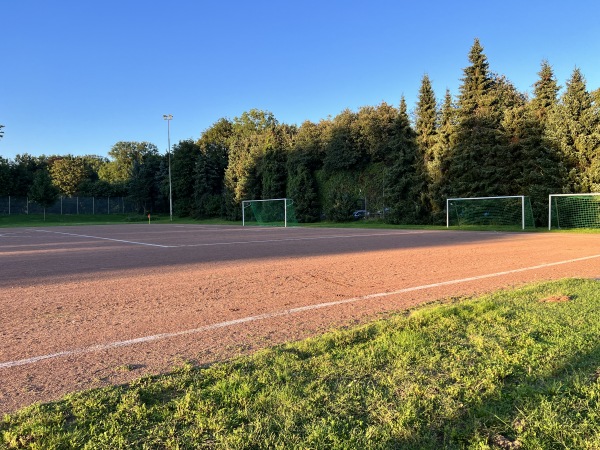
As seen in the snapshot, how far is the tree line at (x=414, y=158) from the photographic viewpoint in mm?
27125

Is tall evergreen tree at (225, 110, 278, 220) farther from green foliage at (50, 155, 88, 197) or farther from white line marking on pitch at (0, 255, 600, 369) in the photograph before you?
white line marking on pitch at (0, 255, 600, 369)

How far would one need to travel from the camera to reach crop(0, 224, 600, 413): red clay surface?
3.94 metres

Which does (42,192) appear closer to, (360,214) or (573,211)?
(360,214)

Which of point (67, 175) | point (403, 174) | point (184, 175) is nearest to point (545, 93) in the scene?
point (403, 174)

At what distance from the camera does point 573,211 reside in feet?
85.6

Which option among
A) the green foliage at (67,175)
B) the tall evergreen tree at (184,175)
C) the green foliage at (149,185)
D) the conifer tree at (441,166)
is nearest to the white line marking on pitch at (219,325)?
the conifer tree at (441,166)

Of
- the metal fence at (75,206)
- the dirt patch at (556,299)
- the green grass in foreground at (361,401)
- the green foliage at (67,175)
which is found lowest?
the green grass in foreground at (361,401)

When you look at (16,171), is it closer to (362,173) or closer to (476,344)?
(362,173)

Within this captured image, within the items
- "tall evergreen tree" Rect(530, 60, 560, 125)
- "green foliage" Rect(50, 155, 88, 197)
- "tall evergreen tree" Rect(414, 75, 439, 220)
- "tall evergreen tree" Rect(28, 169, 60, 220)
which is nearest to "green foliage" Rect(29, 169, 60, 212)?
"tall evergreen tree" Rect(28, 169, 60, 220)

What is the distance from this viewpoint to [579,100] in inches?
1025

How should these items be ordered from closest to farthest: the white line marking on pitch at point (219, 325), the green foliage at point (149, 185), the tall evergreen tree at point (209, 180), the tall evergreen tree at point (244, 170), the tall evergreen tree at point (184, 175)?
the white line marking on pitch at point (219, 325) < the tall evergreen tree at point (244, 170) < the tall evergreen tree at point (209, 180) < the tall evergreen tree at point (184, 175) < the green foliage at point (149, 185)

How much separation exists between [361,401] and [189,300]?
4165 millimetres

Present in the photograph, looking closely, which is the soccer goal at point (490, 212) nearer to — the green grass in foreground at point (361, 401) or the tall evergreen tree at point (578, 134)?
the tall evergreen tree at point (578, 134)

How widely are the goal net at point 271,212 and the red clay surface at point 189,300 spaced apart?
29840 millimetres
